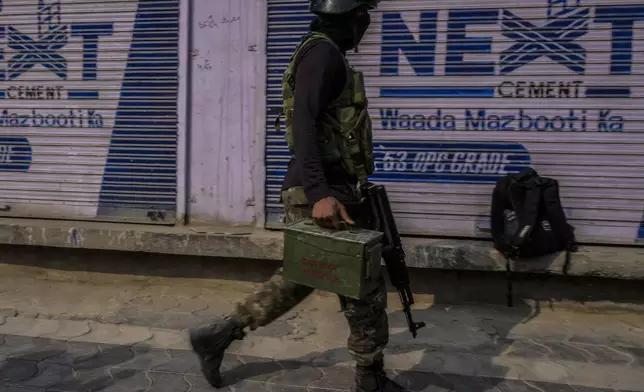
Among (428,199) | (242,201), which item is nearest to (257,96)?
(242,201)

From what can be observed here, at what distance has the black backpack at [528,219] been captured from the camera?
439 cm

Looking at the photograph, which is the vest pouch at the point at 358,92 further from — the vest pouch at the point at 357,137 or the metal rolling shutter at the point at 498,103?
the metal rolling shutter at the point at 498,103

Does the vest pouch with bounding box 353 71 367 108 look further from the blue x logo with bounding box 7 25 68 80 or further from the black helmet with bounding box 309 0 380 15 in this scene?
the blue x logo with bounding box 7 25 68 80

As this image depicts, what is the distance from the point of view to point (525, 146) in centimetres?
482

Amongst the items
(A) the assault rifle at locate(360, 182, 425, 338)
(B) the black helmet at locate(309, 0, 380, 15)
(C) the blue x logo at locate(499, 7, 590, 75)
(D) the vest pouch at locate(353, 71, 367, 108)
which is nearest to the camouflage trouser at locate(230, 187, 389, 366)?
(A) the assault rifle at locate(360, 182, 425, 338)

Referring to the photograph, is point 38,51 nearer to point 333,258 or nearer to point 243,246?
point 243,246

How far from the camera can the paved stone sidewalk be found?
349 centimetres

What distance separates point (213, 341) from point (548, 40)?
332cm

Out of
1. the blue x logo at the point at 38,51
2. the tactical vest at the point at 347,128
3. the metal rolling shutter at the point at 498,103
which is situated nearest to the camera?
the tactical vest at the point at 347,128

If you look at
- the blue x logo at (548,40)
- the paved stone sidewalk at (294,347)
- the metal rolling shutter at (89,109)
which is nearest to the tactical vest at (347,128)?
the paved stone sidewalk at (294,347)

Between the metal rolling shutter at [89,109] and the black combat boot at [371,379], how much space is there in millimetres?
2961

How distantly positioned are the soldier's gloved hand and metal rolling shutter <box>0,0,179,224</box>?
2961mm

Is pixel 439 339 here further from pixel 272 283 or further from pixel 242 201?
pixel 242 201

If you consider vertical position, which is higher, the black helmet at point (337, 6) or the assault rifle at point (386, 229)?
the black helmet at point (337, 6)
